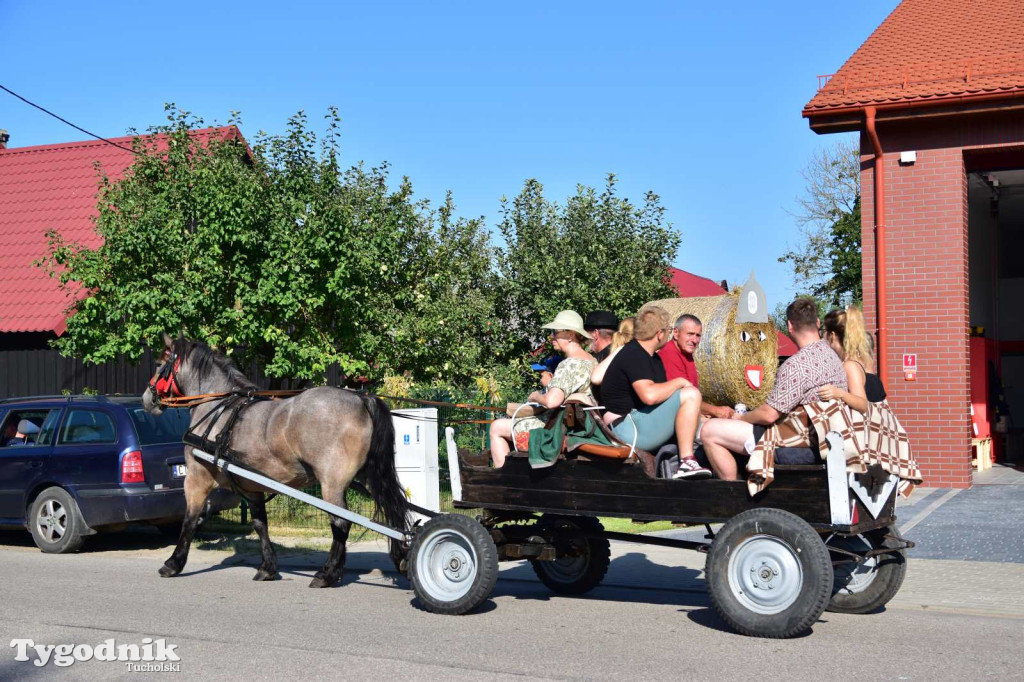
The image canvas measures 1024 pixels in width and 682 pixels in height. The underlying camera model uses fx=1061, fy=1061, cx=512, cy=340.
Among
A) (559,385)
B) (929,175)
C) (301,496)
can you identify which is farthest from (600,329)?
(929,175)

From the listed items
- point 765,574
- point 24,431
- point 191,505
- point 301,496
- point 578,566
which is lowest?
point 578,566

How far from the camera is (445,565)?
7.68 metres

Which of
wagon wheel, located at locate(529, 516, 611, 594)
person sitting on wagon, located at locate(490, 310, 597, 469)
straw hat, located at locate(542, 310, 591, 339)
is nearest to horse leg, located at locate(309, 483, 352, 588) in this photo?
person sitting on wagon, located at locate(490, 310, 597, 469)

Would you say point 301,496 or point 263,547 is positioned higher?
point 301,496

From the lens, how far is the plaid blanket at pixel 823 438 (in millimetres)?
6621

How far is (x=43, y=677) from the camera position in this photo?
19.4ft

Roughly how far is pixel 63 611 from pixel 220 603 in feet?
3.67

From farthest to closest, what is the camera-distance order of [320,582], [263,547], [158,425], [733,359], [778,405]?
[733,359] → [158,425] → [263,547] → [320,582] → [778,405]

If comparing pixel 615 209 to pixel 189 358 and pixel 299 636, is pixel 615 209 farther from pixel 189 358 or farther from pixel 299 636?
pixel 299 636

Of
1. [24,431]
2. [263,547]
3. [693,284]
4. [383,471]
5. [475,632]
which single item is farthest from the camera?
[693,284]

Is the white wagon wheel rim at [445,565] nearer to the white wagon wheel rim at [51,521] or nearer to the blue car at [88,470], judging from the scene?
the blue car at [88,470]

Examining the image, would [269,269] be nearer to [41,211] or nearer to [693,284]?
[41,211]

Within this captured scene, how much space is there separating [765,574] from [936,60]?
11.7 meters

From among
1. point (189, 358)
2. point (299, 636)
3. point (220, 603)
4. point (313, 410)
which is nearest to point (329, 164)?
point (189, 358)
